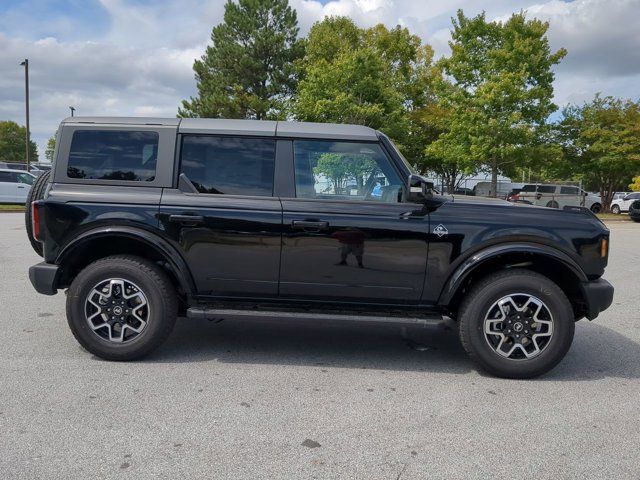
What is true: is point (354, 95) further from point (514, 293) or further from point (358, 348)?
point (514, 293)

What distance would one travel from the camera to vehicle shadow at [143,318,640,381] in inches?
166

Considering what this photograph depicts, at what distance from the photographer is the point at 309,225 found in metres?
3.92

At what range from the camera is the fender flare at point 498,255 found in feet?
12.7

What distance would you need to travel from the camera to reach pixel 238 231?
3.96m

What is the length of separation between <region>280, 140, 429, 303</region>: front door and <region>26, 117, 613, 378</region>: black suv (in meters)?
0.01

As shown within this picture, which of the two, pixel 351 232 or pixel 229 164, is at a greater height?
pixel 229 164

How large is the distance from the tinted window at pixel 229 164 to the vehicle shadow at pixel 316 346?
4.06 feet

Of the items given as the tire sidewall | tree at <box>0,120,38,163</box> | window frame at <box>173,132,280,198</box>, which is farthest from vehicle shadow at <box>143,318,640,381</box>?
tree at <box>0,120,38,163</box>

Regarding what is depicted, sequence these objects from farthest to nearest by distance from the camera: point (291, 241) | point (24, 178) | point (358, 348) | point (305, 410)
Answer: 1. point (24, 178)
2. point (358, 348)
3. point (291, 241)
4. point (305, 410)

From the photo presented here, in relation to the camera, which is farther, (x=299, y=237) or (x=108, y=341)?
(x=108, y=341)

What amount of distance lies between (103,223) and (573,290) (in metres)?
3.78

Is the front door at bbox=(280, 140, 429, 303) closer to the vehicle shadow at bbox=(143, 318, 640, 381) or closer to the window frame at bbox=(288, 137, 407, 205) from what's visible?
the window frame at bbox=(288, 137, 407, 205)

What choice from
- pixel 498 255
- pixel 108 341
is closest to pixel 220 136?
pixel 108 341

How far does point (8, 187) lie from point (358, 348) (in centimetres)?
2227
